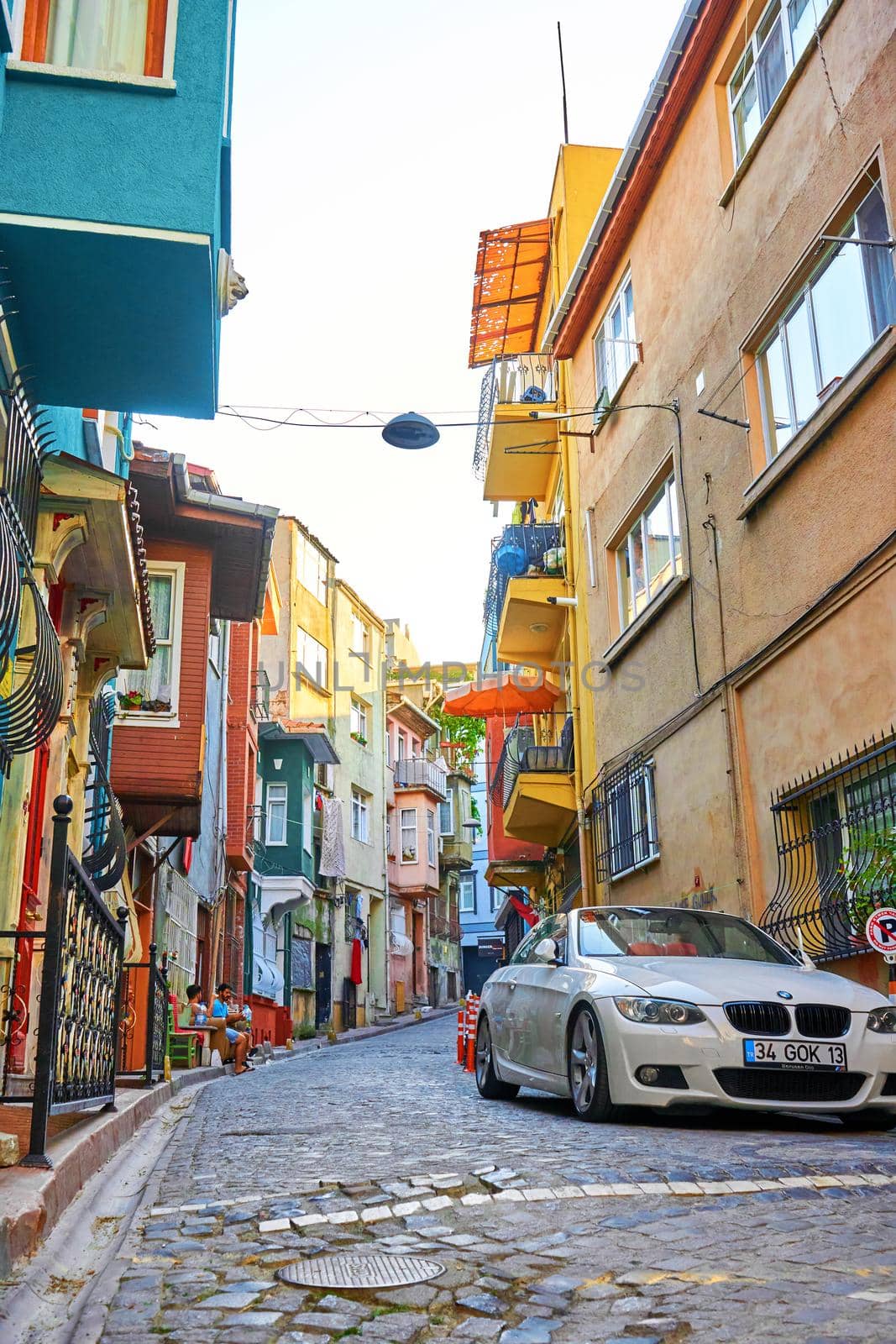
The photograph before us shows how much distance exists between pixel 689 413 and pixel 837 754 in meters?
5.26

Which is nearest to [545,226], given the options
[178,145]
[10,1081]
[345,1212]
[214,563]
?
[214,563]

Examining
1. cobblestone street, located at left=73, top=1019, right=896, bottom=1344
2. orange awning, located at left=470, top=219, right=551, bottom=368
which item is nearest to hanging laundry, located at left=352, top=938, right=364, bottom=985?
orange awning, located at left=470, top=219, right=551, bottom=368

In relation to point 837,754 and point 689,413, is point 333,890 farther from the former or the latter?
point 837,754

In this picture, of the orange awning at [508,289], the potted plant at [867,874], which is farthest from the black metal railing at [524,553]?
the potted plant at [867,874]

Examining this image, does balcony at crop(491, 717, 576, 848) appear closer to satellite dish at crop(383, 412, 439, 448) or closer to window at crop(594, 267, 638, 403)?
window at crop(594, 267, 638, 403)

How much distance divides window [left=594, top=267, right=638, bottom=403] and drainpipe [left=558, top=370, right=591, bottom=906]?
1.35 meters

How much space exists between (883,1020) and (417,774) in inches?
1782

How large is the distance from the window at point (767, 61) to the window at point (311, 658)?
27.4 metres

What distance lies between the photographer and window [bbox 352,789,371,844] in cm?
4456

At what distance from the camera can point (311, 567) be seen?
137ft

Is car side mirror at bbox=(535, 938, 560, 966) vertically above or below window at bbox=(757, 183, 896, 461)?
below

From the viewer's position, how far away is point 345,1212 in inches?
188

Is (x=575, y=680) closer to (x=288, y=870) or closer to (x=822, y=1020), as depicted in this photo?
(x=822, y=1020)

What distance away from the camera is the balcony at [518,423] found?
22078 mm
